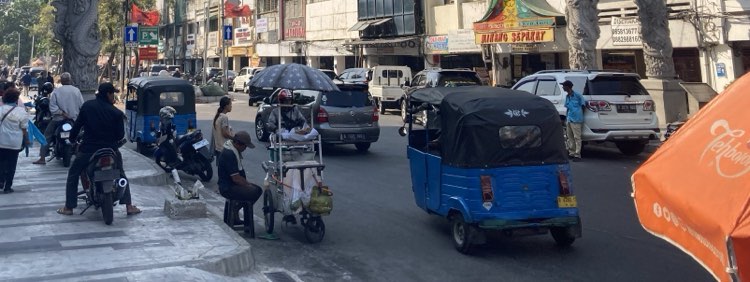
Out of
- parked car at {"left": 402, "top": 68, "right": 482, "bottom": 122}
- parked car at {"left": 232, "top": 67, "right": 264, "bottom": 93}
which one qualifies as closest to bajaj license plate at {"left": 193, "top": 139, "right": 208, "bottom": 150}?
parked car at {"left": 402, "top": 68, "right": 482, "bottom": 122}

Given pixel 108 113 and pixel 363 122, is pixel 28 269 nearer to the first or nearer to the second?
pixel 108 113

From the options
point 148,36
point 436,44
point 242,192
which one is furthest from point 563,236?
point 148,36

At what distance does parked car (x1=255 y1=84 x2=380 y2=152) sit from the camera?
17.5 meters

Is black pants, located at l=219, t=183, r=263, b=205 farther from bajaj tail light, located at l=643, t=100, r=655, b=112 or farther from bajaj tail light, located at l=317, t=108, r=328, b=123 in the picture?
bajaj tail light, located at l=643, t=100, r=655, b=112

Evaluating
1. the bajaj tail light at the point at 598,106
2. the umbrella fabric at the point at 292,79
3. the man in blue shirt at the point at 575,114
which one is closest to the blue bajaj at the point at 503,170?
the umbrella fabric at the point at 292,79

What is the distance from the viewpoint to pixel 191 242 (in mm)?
8508

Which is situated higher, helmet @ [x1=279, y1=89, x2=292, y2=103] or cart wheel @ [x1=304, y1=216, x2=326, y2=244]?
helmet @ [x1=279, y1=89, x2=292, y2=103]

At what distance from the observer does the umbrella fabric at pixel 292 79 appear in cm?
1154

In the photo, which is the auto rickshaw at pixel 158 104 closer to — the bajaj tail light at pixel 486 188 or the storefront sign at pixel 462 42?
the bajaj tail light at pixel 486 188

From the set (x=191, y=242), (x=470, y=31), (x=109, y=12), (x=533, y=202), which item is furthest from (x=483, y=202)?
(x=109, y=12)

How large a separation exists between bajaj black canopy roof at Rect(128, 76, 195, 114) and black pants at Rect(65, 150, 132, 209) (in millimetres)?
7600

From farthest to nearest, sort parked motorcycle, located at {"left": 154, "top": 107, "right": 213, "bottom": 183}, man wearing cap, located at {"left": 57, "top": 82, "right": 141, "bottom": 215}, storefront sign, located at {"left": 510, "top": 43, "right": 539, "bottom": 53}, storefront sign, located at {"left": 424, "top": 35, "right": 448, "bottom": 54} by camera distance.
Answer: storefront sign, located at {"left": 424, "top": 35, "right": 448, "bottom": 54} → storefront sign, located at {"left": 510, "top": 43, "right": 539, "bottom": 53} → parked motorcycle, located at {"left": 154, "top": 107, "right": 213, "bottom": 183} → man wearing cap, located at {"left": 57, "top": 82, "right": 141, "bottom": 215}

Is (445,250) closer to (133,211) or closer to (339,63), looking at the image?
(133,211)

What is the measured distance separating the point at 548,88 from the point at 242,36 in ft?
156
